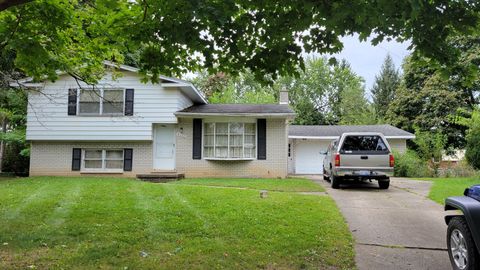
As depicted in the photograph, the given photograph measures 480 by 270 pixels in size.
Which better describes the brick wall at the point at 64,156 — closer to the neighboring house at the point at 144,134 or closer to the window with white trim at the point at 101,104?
the neighboring house at the point at 144,134

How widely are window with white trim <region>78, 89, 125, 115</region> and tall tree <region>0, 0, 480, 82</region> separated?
9.88 m

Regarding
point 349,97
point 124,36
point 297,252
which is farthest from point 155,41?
point 349,97

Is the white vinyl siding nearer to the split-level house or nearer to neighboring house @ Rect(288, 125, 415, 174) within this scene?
the split-level house

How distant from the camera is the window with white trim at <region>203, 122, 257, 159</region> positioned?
18.3m

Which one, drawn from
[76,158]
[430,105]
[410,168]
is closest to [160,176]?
[76,158]

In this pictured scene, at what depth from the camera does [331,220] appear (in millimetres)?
7535

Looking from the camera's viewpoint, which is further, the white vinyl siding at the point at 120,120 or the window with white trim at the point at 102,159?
the window with white trim at the point at 102,159

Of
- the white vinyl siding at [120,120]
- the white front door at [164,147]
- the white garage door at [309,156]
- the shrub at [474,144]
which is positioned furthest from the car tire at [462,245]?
the white garage door at [309,156]

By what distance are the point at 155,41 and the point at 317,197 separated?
6.54 metres

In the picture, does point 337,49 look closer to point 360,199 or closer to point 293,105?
point 360,199

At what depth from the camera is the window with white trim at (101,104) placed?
18.0 meters

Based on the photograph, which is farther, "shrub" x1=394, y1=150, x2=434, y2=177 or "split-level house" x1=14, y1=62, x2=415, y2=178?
"shrub" x1=394, y1=150, x2=434, y2=177

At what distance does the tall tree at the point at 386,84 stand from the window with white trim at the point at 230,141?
30.5 metres

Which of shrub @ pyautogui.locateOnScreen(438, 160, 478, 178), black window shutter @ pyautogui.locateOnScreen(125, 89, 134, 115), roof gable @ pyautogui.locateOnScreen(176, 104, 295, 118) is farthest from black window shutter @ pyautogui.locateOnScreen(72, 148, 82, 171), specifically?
shrub @ pyautogui.locateOnScreen(438, 160, 478, 178)
